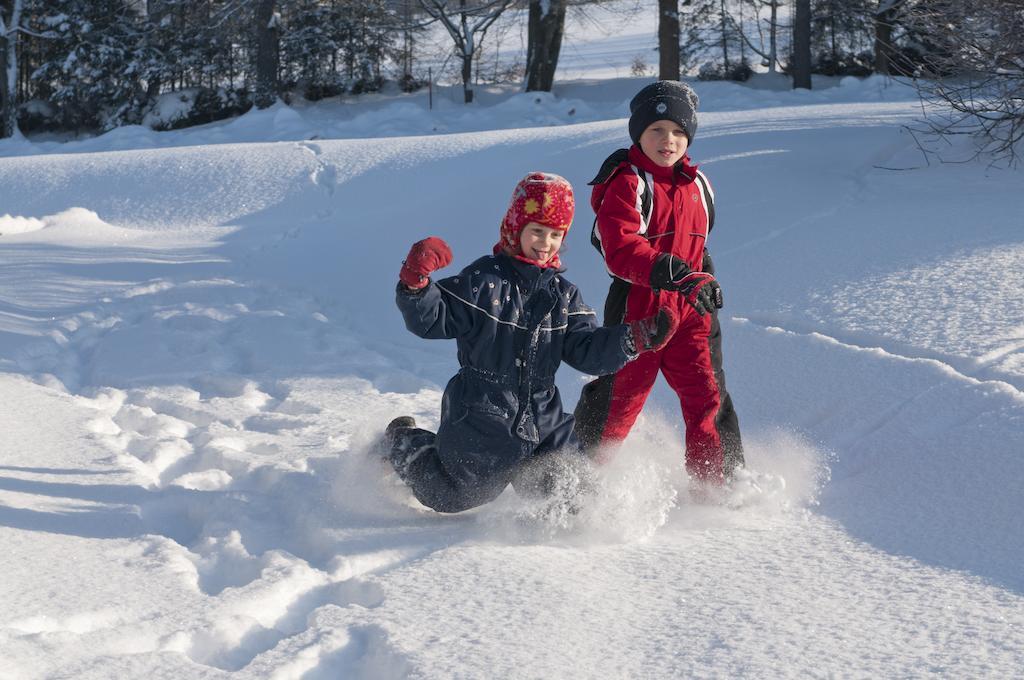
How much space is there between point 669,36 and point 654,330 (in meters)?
16.5

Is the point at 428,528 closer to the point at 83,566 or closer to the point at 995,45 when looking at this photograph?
the point at 83,566

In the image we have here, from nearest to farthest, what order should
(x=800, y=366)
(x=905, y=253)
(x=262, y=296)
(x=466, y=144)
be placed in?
(x=800, y=366) → (x=905, y=253) → (x=262, y=296) → (x=466, y=144)

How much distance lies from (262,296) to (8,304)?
1.50 m

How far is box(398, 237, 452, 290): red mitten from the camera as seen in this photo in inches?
117

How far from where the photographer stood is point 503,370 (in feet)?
10.6

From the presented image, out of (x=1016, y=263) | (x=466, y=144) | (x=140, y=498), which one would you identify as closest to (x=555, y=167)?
(x=466, y=144)

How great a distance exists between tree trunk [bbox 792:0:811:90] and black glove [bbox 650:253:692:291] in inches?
709

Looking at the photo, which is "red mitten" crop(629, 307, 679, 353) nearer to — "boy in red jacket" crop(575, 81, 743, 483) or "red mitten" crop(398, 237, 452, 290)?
"boy in red jacket" crop(575, 81, 743, 483)

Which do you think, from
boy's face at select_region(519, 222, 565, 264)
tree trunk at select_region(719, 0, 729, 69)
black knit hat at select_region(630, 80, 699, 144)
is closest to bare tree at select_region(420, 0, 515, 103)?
tree trunk at select_region(719, 0, 729, 69)

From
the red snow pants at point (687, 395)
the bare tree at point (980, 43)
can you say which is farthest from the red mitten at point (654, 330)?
the bare tree at point (980, 43)

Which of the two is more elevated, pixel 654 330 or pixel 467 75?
pixel 467 75

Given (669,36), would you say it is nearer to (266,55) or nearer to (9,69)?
(266,55)

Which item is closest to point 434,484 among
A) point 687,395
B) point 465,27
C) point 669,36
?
point 687,395

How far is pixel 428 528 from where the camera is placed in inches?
129
